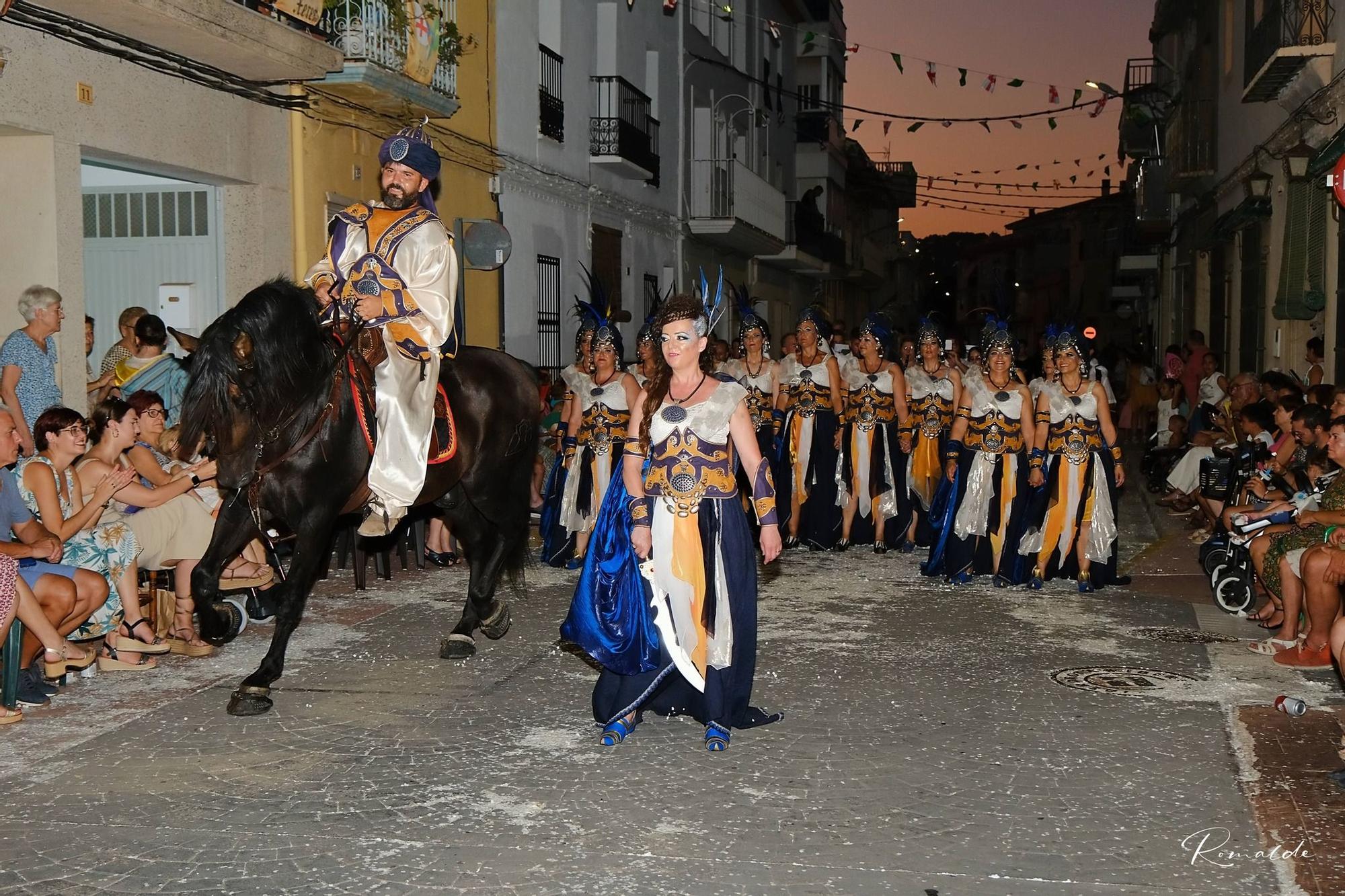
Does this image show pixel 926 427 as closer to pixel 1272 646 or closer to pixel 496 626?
pixel 1272 646

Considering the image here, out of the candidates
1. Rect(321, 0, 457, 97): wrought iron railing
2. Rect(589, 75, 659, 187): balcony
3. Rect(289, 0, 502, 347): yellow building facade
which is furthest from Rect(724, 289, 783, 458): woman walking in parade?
Rect(589, 75, 659, 187): balcony

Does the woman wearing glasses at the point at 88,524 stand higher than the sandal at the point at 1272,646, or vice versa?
the woman wearing glasses at the point at 88,524

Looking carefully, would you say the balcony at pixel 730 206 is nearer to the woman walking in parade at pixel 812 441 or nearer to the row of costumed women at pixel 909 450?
the row of costumed women at pixel 909 450

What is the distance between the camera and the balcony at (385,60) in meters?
13.4

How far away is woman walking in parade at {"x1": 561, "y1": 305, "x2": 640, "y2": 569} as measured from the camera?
11.2m

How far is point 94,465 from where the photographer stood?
7.58 meters

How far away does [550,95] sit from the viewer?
20172mm

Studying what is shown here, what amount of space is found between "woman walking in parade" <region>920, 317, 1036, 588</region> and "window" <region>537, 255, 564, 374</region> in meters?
9.60

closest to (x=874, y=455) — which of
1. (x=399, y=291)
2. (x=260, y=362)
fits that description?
(x=399, y=291)

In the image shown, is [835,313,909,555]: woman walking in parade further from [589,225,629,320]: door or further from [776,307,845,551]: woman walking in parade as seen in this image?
[589,225,629,320]: door

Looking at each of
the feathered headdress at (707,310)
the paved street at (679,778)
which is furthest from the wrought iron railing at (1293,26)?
the feathered headdress at (707,310)

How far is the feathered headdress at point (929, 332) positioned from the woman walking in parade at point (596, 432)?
Answer: 3.02 metres

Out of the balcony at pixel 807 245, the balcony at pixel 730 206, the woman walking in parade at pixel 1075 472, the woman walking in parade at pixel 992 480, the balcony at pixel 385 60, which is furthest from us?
the balcony at pixel 807 245

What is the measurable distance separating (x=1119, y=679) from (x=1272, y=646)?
1.29 meters
